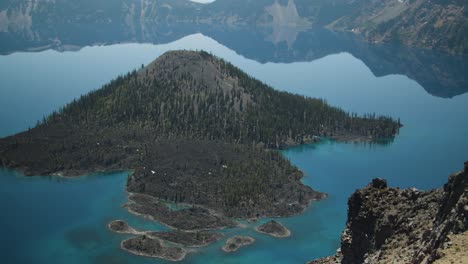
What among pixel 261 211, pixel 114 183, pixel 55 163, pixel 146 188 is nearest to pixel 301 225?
pixel 261 211

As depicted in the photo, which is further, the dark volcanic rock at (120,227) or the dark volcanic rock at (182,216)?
the dark volcanic rock at (182,216)

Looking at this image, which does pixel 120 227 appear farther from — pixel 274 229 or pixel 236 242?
pixel 274 229

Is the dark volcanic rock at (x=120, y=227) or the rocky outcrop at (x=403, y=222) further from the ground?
the rocky outcrop at (x=403, y=222)

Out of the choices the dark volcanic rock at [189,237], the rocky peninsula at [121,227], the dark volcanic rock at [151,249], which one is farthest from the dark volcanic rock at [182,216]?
the dark volcanic rock at [151,249]

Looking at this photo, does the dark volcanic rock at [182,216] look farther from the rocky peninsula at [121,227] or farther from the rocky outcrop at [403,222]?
the rocky outcrop at [403,222]

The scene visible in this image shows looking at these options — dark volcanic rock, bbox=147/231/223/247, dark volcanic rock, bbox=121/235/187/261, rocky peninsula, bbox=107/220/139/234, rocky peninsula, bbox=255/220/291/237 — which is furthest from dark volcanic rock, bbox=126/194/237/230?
dark volcanic rock, bbox=121/235/187/261
